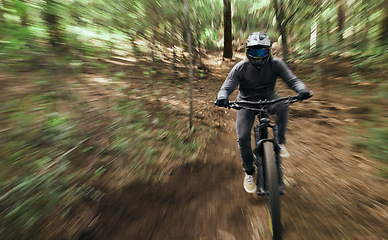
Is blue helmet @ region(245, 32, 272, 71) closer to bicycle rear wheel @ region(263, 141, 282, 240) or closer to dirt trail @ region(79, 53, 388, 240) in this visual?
bicycle rear wheel @ region(263, 141, 282, 240)

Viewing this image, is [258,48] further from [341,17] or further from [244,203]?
[341,17]

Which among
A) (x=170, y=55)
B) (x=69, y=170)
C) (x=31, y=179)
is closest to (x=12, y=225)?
(x=31, y=179)

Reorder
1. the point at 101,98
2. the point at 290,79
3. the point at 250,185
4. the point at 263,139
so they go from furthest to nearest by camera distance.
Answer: the point at 101,98, the point at 250,185, the point at 290,79, the point at 263,139

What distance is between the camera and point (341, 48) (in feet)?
23.6

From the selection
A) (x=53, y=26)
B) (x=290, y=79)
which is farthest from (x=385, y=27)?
(x=53, y=26)

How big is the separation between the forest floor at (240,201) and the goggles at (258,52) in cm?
210

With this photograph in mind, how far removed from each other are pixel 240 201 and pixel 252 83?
1814mm

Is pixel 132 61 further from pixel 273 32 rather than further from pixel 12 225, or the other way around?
pixel 273 32

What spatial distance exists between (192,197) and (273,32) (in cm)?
1188

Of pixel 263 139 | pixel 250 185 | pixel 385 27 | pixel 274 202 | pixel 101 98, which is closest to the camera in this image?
pixel 274 202

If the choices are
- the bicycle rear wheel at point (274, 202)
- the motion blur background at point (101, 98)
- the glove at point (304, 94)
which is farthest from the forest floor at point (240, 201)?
the glove at point (304, 94)

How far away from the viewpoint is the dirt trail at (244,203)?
2260mm

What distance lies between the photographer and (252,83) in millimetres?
2852

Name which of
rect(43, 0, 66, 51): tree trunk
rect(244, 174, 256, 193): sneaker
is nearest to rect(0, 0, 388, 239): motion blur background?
rect(43, 0, 66, 51): tree trunk
